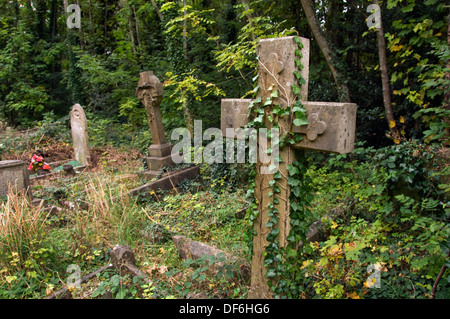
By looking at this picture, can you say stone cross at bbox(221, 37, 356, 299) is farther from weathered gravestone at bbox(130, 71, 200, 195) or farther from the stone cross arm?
weathered gravestone at bbox(130, 71, 200, 195)

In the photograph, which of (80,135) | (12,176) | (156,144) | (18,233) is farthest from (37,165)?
(18,233)

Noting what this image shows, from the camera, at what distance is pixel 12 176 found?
494 centimetres

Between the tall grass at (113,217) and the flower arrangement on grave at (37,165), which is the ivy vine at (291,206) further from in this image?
the flower arrangement on grave at (37,165)

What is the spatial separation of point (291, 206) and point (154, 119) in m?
4.95

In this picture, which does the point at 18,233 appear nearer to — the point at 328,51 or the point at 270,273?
the point at 270,273

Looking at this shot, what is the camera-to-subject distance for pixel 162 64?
35.3 feet

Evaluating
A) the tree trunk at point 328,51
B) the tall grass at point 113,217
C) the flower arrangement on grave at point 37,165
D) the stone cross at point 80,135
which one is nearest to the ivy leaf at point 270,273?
the tall grass at point 113,217

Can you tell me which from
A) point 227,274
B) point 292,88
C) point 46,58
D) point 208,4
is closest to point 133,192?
point 227,274

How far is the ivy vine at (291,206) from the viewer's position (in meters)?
2.33

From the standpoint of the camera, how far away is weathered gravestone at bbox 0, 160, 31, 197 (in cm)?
487

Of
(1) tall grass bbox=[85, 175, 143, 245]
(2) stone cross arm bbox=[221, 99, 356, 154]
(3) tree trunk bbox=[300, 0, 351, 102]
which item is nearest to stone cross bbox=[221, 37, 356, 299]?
(2) stone cross arm bbox=[221, 99, 356, 154]

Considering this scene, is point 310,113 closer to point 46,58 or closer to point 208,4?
point 208,4

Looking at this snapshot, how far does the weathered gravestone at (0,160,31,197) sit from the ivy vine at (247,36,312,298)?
168 inches

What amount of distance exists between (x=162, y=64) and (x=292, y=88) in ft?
30.7
